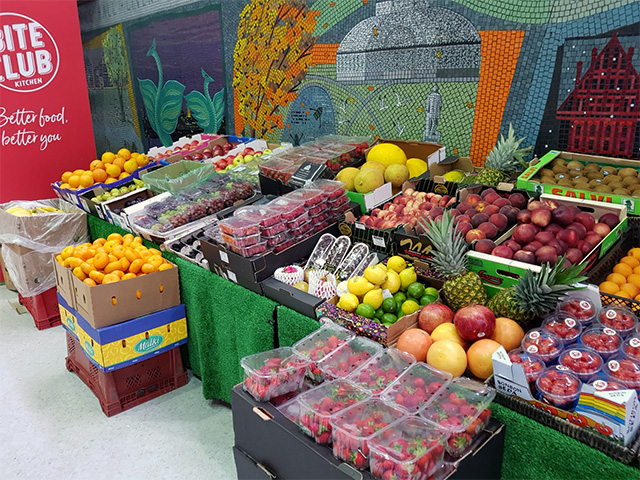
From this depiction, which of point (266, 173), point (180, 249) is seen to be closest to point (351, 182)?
point (266, 173)

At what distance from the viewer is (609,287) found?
2133 mm

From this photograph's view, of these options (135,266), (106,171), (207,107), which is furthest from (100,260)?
(207,107)

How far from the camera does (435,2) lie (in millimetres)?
3381

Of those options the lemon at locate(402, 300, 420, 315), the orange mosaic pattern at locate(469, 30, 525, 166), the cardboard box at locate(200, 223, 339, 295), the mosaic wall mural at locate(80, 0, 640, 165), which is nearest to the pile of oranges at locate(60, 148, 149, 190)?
the mosaic wall mural at locate(80, 0, 640, 165)

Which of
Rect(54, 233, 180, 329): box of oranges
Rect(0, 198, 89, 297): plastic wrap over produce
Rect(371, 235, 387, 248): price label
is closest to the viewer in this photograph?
Rect(371, 235, 387, 248): price label

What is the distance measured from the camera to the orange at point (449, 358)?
1.80 metres

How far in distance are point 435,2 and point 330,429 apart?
9.68 feet

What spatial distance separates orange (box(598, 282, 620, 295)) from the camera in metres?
2.12

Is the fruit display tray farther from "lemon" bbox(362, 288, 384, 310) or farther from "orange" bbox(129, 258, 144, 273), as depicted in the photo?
"orange" bbox(129, 258, 144, 273)

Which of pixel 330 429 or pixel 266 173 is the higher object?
pixel 266 173

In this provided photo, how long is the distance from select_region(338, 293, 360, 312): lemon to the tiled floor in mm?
1171

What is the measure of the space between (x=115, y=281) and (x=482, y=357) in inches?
82.6

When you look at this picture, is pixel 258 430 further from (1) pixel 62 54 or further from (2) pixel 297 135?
(1) pixel 62 54

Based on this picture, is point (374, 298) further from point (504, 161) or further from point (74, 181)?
point (74, 181)
